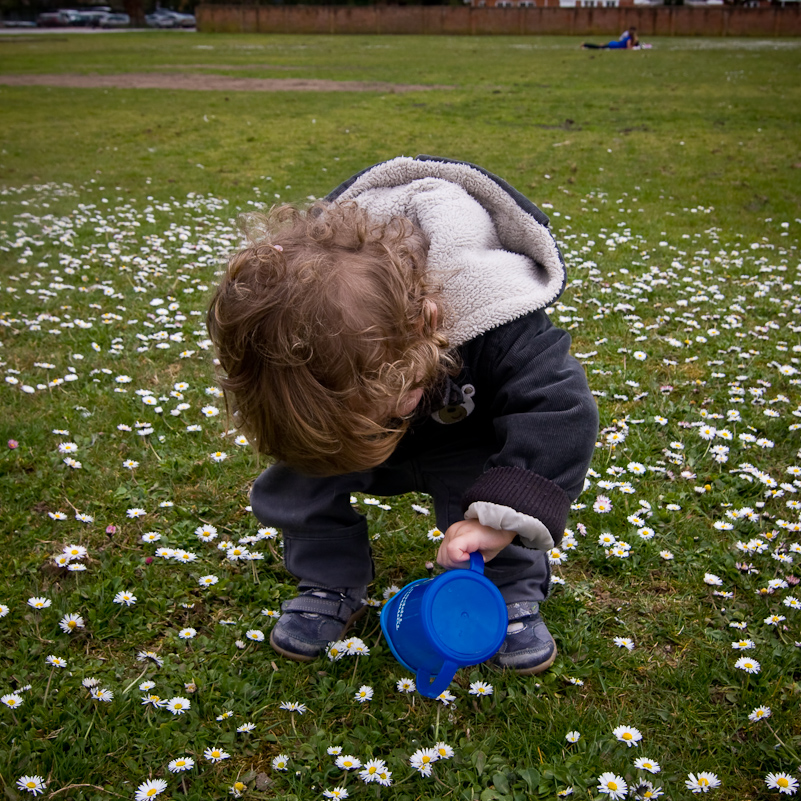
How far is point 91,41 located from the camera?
3191 cm

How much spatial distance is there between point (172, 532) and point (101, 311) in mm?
2318

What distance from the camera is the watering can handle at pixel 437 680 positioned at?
1.69 metres

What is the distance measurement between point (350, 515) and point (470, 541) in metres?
0.61

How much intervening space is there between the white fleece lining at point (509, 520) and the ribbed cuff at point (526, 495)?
0.01 m

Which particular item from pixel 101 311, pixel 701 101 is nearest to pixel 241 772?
pixel 101 311

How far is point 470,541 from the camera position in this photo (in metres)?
1.71

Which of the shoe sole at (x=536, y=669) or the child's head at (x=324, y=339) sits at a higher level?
the child's head at (x=324, y=339)

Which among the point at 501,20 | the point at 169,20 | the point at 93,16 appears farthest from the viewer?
the point at 93,16

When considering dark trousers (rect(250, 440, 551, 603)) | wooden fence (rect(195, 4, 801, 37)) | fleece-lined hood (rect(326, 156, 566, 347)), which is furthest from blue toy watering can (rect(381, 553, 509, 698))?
wooden fence (rect(195, 4, 801, 37))

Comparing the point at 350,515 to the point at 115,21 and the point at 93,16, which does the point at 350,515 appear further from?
the point at 93,16

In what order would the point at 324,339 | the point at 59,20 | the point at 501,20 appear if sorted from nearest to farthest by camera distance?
the point at 324,339
the point at 501,20
the point at 59,20

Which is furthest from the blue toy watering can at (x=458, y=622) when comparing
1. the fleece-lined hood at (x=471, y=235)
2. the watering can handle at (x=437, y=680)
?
the fleece-lined hood at (x=471, y=235)

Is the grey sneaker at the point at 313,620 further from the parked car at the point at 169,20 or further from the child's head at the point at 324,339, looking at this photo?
the parked car at the point at 169,20

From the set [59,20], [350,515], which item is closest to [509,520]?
[350,515]
